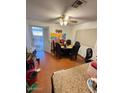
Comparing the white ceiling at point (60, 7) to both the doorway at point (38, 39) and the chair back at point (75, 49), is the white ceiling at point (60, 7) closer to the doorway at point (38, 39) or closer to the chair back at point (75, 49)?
the chair back at point (75, 49)

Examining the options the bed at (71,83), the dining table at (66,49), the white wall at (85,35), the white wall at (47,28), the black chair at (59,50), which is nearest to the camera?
the bed at (71,83)

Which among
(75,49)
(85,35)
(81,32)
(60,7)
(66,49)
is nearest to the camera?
(60,7)

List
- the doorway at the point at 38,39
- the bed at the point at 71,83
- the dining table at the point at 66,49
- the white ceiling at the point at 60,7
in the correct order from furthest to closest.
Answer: the doorway at the point at 38,39 < the dining table at the point at 66,49 < the white ceiling at the point at 60,7 < the bed at the point at 71,83

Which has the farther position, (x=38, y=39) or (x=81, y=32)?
(x=38, y=39)

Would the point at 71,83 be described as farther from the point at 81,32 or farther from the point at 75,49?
the point at 81,32

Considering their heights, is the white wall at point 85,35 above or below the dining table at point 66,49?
above

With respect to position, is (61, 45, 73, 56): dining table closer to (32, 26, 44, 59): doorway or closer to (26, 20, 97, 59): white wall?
(26, 20, 97, 59): white wall

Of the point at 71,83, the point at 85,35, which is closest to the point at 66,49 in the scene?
the point at 85,35

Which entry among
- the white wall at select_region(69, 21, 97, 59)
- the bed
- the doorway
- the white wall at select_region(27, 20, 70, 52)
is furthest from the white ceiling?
the doorway

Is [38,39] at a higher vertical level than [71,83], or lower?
higher

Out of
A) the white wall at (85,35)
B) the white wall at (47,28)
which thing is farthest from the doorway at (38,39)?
the white wall at (85,35)
